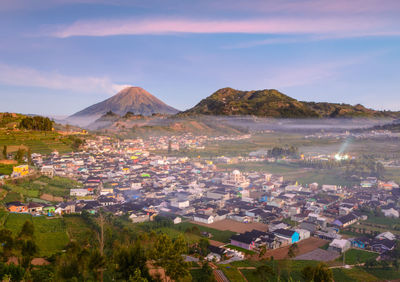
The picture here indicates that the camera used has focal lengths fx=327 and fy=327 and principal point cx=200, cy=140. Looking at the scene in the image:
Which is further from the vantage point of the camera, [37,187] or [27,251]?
[37,187]

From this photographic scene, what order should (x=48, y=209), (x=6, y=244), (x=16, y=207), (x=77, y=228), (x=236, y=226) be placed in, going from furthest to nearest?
(x=236, y=226) < (x=48, y=209) < (x=16, y=207) < (x=77, y=228) < (x=6, y=244)

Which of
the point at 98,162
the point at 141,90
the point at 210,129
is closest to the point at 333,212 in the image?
the point at 98,162

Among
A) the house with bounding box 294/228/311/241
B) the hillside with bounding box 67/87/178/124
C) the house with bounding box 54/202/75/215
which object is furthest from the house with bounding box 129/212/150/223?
the hillside with bounding box 67/87/178/124

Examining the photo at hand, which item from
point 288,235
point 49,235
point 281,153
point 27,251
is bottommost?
point 288,235

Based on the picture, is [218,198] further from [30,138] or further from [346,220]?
[30,138]

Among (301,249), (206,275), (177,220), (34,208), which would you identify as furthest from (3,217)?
(301,249)

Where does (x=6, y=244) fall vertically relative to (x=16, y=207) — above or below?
above

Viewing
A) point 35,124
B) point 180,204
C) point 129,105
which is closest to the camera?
point 180,204
